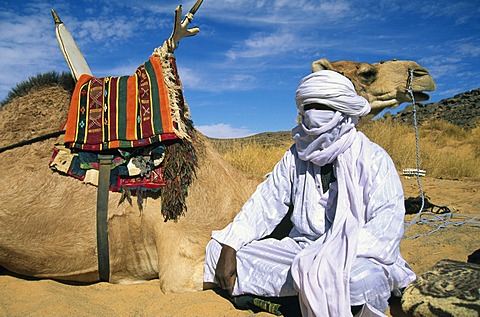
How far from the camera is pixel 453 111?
2623cm

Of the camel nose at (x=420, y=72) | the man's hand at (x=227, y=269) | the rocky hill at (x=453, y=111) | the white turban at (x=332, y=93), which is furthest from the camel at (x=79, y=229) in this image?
Answer: the rocky hill at (x=453, y=111)

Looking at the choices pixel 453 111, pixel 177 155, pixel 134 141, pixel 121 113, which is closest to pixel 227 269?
pixel 177 155

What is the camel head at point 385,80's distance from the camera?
18.0 feet

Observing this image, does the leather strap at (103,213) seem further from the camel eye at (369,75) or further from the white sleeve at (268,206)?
the camel eye at (369,75)

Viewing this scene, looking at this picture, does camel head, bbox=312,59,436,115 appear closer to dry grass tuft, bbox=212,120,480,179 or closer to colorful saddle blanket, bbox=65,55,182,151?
dry grass tuft, bbox=212,120,480,179

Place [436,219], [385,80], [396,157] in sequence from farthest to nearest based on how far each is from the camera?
1. [396,157]
2. [385,80]
3. [436,219]

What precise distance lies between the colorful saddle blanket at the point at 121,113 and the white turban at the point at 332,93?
3.31ft

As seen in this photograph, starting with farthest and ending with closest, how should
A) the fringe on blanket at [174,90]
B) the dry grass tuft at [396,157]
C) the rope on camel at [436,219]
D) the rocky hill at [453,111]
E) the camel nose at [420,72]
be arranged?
1. the rocky hill at [453,111]
2. the dry grass tuft at [396,157]
3. the camel nose at [420,72]
4. the rope on camel at [436,219]
5. the fringe on blanket at [174,90]

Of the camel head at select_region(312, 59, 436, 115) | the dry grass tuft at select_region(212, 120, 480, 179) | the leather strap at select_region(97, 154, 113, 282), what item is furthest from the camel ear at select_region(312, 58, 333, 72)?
the leather strap at select_region(97, 154, 113, 282)

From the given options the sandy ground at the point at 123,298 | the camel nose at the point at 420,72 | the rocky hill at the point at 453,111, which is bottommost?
the sandy ground at the point at 123,298

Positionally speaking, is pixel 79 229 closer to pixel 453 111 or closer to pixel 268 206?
pixel 268 206

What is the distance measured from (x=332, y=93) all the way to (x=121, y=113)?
154cm

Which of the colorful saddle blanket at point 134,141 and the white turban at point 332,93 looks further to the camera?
the colorful saddle blanket at point 134,141

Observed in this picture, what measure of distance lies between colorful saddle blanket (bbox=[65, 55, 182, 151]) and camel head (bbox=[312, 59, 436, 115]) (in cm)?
264
